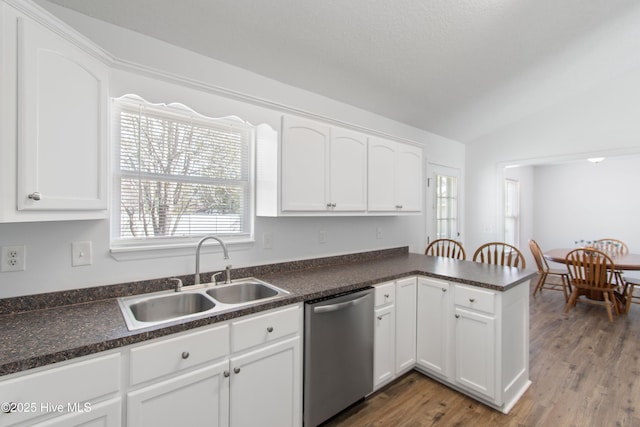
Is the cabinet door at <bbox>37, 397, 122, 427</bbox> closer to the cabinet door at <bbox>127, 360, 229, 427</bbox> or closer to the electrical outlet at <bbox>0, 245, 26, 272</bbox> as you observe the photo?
the cabinet door at <bbox>127, 360, 229, 427</bbox>

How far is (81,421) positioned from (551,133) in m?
5.59

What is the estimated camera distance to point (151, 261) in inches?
71.2

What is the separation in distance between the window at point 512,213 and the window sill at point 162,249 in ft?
20.2

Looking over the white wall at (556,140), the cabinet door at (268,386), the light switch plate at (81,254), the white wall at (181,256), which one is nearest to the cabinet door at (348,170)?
the white wall at (181,256)

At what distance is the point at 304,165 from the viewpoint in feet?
7.14

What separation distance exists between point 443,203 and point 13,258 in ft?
14.3

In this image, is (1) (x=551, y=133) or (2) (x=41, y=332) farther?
(1) (x=551, y=133)

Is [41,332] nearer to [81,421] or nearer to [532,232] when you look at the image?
[81,421]

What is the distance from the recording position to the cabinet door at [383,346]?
2.13 m

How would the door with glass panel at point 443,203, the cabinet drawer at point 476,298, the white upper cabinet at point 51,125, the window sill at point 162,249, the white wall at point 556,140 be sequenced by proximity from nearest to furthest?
the white upper cabinet at point 51,125
the window sill at point 162,249
the cabinet drawer at point 476,298
the white wall at point 556,140
the door with glass panel at point 443,203

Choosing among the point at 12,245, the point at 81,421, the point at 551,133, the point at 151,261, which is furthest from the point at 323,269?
the point at 551,133

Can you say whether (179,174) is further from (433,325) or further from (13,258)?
(433,325)

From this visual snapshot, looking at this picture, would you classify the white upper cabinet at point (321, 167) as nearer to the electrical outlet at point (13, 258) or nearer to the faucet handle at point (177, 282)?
the faucet handle at point (177, 282)

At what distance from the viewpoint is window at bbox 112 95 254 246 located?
1.78 meters
